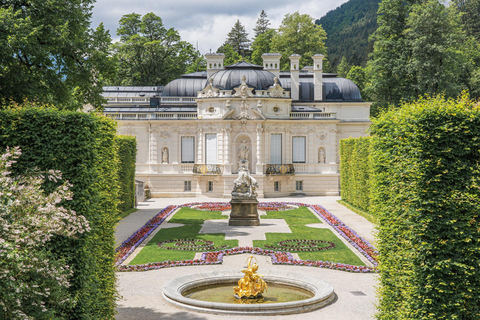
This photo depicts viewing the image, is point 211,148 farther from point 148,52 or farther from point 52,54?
point 148,52

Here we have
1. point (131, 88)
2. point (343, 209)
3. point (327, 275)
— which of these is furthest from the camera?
point (131, 88)

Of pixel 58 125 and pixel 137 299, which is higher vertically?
pixel 58 125

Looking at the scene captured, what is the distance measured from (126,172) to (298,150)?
59.0 feet

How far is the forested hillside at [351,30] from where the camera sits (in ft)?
386

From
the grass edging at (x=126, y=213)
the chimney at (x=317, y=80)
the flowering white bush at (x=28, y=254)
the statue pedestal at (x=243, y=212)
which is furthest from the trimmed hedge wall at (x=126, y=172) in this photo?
the flowering white bush at (x=28, y=254)

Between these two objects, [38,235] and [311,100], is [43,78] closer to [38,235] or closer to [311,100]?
[38,235]

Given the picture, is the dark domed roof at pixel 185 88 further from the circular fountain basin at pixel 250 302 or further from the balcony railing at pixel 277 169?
the circular fountain basin at pixel 250 302

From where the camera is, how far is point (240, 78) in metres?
42.8

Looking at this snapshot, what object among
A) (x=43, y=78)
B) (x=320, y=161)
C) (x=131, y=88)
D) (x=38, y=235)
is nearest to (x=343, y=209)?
(x=320, y=161)

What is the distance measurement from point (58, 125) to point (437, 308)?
27.8 feet

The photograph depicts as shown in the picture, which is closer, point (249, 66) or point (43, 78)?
point (43, 78)

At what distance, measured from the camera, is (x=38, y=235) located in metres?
7.79

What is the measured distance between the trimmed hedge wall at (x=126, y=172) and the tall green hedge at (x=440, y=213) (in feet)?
77.4

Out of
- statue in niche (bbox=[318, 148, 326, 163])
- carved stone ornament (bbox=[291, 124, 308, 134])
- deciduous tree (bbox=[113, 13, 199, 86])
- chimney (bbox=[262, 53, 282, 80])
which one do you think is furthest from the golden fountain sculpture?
deciduous tree (bbox=[113, 13, 199, 86])
